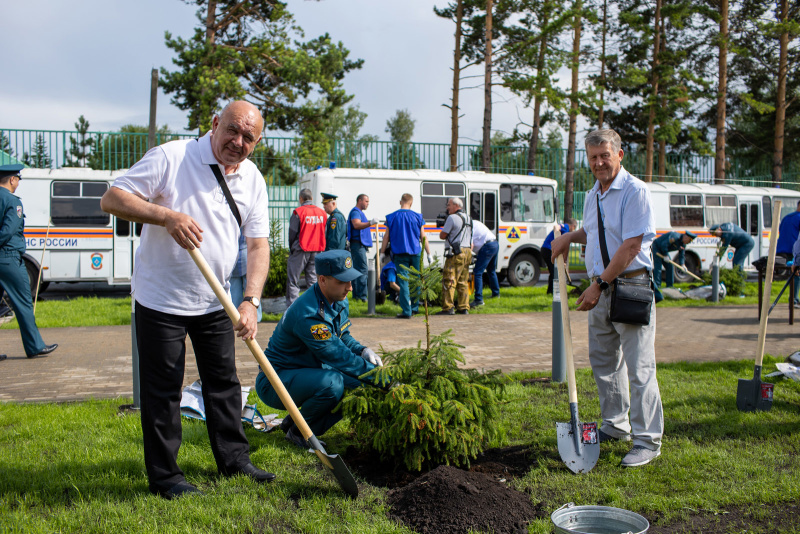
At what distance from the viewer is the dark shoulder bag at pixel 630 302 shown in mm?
3715

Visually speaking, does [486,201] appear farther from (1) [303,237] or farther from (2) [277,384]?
(2) [277,384]

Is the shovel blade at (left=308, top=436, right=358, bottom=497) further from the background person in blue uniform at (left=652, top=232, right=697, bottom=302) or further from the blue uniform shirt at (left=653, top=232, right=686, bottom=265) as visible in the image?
the blue uniform shirt at (left=653, top=232, right=686, bottom=265)

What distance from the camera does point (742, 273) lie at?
1330 cm

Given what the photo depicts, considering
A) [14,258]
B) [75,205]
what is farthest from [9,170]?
[75,205]

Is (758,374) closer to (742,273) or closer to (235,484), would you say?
(235,484)

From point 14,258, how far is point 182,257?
14.9ft

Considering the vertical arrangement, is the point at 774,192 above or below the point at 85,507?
above

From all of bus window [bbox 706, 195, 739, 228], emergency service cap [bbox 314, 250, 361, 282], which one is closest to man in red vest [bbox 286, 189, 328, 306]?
emergency service cap [bbox 314, 250, 361, 282]

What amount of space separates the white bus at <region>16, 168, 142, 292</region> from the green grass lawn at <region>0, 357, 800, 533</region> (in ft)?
30.4

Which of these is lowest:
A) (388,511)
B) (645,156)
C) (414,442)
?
(388,511)

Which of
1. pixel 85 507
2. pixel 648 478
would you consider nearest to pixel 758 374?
pixel 648 478

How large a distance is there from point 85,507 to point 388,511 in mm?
1475

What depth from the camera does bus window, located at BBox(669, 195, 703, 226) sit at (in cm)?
1873

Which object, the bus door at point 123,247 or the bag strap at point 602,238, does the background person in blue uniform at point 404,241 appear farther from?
the bus door at point 123,247
